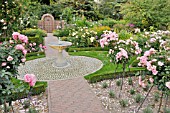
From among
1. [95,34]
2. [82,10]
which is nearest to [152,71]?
[95,34]

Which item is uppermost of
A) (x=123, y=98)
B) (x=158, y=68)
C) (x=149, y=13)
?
(x=149, y=13)

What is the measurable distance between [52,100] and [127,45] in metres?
2.49

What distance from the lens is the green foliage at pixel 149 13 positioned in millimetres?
15430

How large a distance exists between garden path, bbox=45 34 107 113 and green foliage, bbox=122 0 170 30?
Result: 10.9 metres

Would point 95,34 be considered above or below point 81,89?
above

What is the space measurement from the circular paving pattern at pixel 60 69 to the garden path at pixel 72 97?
2.04ft

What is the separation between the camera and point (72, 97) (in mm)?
Answer: 5598

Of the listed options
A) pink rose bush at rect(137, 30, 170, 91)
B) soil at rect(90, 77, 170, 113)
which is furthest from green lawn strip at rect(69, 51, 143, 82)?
pink rose bush at rect(137, 30, 170, 91)

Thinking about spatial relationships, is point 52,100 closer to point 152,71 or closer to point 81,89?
point 81,89

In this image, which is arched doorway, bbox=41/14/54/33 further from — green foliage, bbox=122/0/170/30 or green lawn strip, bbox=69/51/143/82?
green lawn strip, bbox=69/51/143/82

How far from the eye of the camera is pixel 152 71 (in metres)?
3.48

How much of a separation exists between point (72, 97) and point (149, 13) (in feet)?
39.6

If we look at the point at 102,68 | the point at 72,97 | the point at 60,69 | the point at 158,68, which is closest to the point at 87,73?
the point at 102,68

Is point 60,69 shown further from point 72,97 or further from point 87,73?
point 72,97
